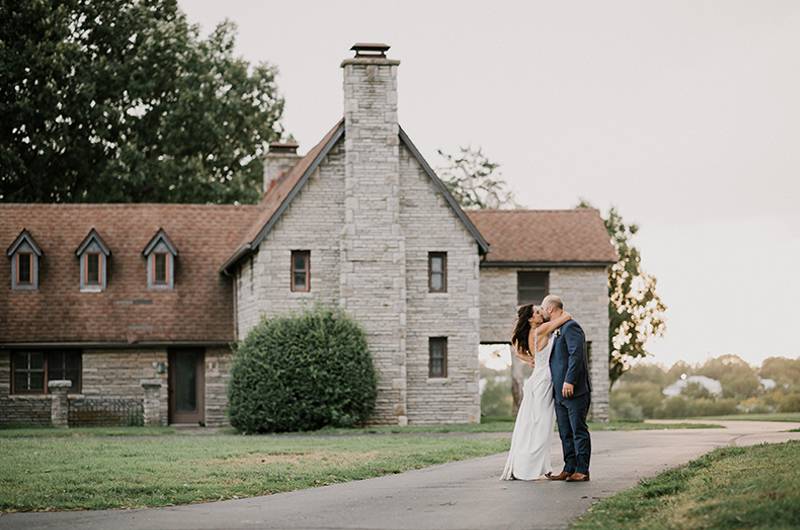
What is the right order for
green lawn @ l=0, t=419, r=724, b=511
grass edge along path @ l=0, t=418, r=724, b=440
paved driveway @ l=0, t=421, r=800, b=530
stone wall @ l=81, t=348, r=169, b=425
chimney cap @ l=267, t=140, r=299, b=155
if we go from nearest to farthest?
paved driveway @ l=0, t=421, r=800, b=530, green lawn @ l=0, t=419, r=724, b=511, grass edge along path @ l=0, t=418, r=724, b=440, stone wall @ l=81, t=348, r=169, b=425, chimney cap @ l=267, t=140, r=299, b=155

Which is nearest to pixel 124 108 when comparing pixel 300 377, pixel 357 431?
pixel 300 377

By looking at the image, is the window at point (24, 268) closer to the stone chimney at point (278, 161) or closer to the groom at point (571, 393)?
the stone chimney at point (278, 161)

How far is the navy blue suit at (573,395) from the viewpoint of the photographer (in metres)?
15.4

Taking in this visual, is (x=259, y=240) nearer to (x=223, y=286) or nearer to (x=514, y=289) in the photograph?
(x=223, y=286)

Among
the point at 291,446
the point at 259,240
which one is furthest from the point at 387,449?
the point at 259,240

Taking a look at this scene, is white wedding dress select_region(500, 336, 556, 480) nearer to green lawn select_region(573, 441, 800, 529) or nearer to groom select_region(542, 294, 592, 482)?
groom select_region(542, 294, 592, 482)

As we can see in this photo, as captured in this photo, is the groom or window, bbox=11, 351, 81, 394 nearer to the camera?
the groom

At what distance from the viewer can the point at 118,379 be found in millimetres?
40656

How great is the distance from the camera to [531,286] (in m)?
43.5

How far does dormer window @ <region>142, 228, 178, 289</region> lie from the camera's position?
4178 centimetres

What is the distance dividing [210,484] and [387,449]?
7.23 meters

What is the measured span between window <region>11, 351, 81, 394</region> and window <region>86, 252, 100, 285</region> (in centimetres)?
240

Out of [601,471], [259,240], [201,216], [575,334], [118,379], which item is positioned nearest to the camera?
[575,334]

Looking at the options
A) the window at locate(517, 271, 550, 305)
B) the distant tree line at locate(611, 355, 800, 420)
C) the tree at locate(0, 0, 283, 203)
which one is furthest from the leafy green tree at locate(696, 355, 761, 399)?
the tree at locate(0, 0, 283, 203)
